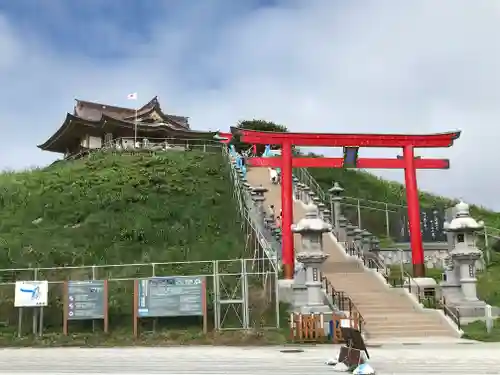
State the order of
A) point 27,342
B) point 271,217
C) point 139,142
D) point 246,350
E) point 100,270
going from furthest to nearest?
point 139,142 → point 271,217 → point 100,270 → point 27,342 → point 246,350

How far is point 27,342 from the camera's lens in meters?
18.8

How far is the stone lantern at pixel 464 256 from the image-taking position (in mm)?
20812

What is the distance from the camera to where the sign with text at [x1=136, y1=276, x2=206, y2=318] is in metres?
18.8

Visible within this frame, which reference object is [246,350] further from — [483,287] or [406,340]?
[483,287]

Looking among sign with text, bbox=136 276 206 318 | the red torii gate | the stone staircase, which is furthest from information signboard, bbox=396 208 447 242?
sign with text, bbox=136 276 206 318

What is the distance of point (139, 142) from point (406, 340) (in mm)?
38379

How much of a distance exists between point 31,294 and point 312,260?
10.1m

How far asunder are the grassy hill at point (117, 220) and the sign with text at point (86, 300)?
114 centimetres

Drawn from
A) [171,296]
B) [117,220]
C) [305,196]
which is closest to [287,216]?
[171,296]

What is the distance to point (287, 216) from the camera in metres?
23.0

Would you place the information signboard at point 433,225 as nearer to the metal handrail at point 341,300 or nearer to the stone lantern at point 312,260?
the metal handrail at point 341,300

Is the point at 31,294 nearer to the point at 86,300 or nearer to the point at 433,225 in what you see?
the point at 86,300

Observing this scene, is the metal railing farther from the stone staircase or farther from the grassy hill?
the grassy hill

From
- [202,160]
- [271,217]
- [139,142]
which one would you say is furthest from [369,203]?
[139,142]
